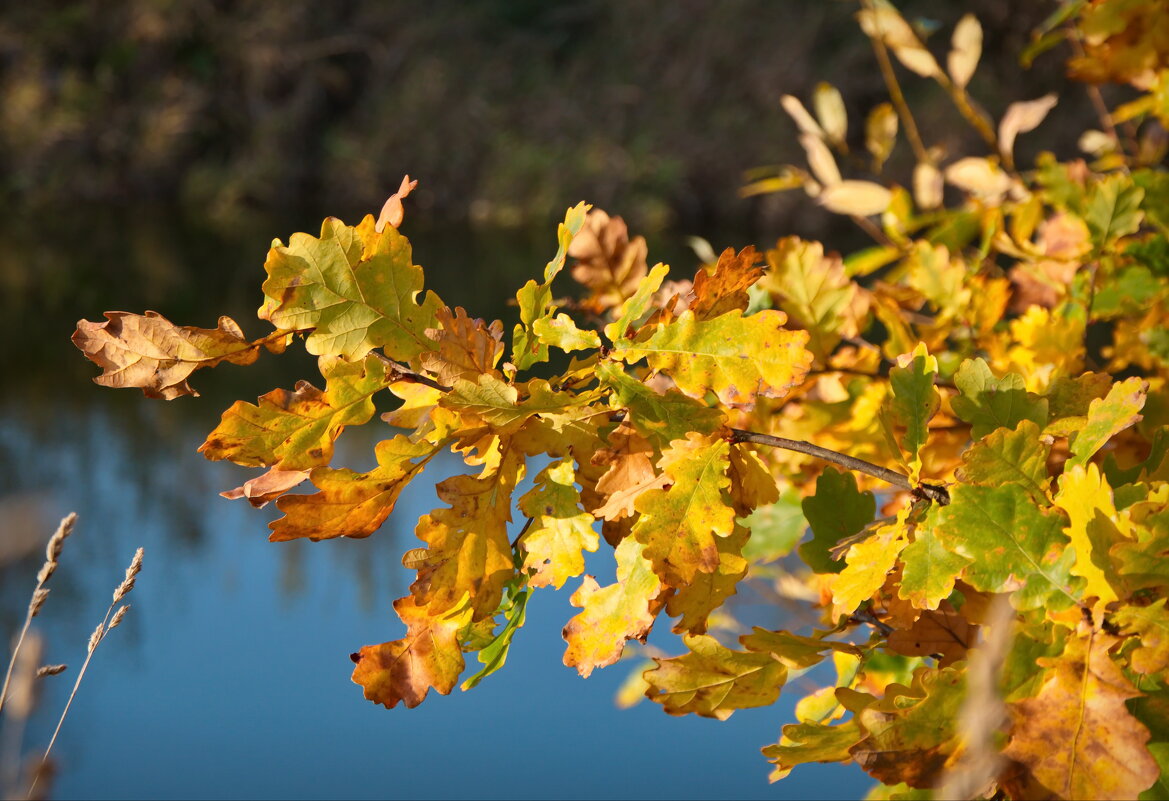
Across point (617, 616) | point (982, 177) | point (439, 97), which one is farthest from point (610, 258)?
point (439, 97)

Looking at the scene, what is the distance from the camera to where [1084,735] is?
234mm

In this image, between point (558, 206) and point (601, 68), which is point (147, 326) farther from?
point (601, 68)

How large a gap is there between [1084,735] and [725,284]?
0.13 meters

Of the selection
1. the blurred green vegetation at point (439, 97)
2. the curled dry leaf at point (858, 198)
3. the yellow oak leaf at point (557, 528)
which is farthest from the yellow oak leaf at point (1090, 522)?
the blurred green vegetation at point (439, 97)

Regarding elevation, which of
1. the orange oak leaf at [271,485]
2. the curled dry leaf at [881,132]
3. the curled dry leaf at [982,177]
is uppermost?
the curled dry leaf at [881,132]

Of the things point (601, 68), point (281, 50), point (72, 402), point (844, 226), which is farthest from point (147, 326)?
point (601, 68)

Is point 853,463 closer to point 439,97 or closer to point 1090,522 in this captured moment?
point 1090,522

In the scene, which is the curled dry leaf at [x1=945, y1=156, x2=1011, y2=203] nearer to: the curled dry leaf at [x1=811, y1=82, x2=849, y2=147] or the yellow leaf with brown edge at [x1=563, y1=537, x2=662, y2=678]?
the curled dry leaf at [x1=811, y1=82, x2=849, y2=147]

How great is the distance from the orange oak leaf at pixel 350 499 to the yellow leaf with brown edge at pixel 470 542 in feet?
0.04

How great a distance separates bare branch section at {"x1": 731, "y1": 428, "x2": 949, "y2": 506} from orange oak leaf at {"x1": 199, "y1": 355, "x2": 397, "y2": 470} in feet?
0.32

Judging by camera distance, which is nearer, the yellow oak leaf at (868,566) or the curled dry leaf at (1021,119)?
the yellow oak leaf at (868,566)

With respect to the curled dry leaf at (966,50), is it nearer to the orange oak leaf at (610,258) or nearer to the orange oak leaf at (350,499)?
the orange oak leaf at (610,258)

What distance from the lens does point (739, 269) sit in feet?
0.95

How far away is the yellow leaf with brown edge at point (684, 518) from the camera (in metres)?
0.27
